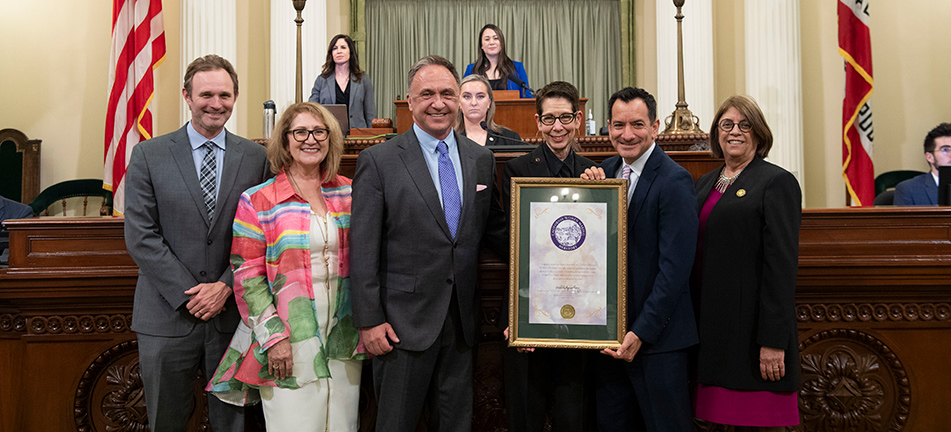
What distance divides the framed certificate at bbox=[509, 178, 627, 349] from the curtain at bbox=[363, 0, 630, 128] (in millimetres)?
7392

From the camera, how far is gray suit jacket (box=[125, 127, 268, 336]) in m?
2.31

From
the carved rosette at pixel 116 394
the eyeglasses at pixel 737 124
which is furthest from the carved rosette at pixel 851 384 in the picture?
the carved rosette at pixel 116 394

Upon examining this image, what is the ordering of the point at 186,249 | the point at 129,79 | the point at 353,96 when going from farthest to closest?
the point at 129,79, the point at 353,96, the point at 186,249

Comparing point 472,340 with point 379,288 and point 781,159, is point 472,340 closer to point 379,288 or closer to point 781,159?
point 379,288

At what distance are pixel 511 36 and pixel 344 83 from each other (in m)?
4.42

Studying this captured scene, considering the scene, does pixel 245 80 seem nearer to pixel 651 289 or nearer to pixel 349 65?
pixel 349 65

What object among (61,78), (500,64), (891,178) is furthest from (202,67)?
(891,178)

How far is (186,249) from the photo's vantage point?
2.36 metres

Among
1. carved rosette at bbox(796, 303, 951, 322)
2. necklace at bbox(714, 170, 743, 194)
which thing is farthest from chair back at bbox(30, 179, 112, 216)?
carved rosette at bbox(796, 303, 951, 322)

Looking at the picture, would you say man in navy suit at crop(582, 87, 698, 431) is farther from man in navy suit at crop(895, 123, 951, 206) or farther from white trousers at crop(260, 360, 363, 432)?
man in navy suit at crop(895, 123, 951, 206)

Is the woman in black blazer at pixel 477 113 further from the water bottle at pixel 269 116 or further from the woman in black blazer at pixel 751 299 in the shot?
the water bottle at pixel 269 116

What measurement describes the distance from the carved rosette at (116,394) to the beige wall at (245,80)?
14.6ft

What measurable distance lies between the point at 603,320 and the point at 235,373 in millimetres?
1287

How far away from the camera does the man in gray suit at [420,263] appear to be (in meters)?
2.22
